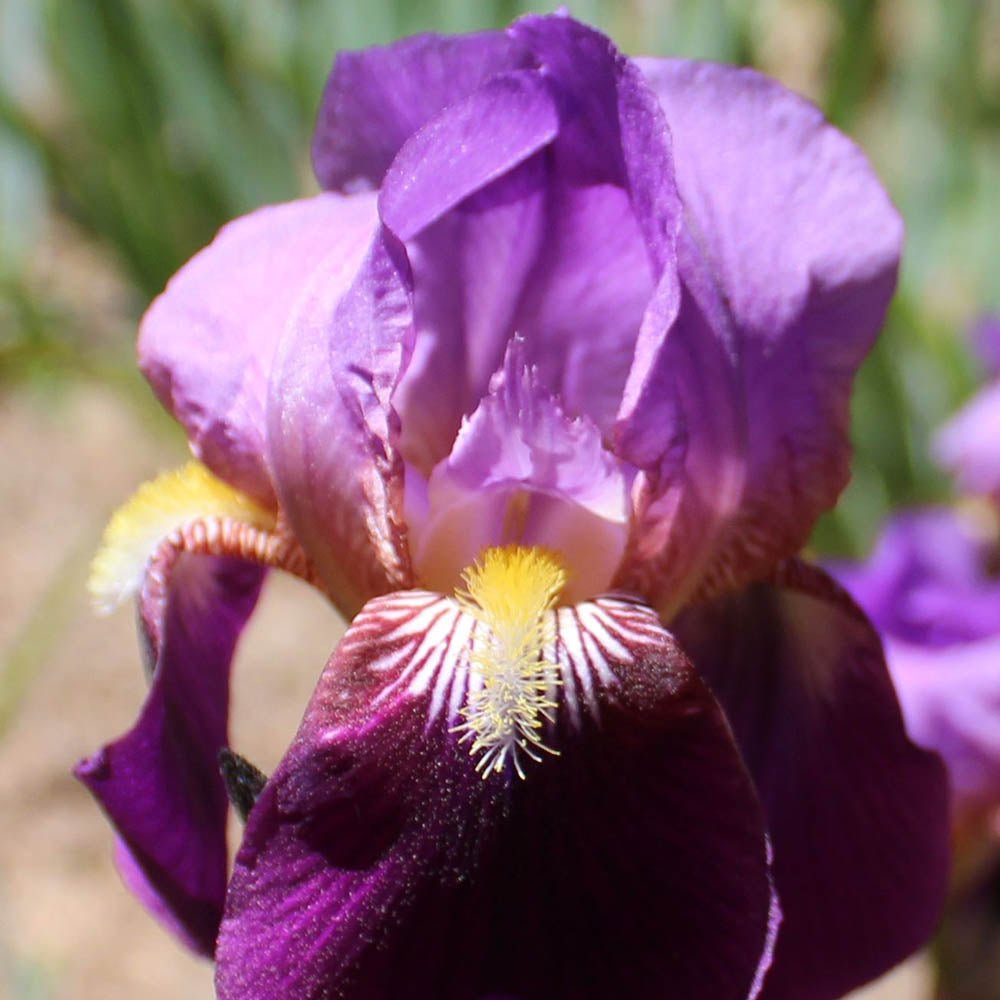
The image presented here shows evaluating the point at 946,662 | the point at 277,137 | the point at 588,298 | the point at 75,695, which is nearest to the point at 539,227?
the point at 588,298

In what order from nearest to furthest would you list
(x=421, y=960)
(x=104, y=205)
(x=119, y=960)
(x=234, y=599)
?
(x=421, y=960)
(x=234, y=599)
(x=104, y=205)
(x=119, y=960)

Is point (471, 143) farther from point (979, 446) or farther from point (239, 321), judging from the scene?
point (979, 446)

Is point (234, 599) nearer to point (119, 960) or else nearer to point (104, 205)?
point (104, 205)

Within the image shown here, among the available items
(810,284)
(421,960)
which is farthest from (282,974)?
(810,284)

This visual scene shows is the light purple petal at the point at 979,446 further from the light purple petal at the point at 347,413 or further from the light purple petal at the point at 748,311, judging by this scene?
the light purple petal at the point at 347,413

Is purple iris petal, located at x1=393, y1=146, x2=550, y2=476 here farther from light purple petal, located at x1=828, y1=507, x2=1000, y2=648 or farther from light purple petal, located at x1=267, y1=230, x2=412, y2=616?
light purple petal, located at x1=828, y1=507, x2=1000, y2=648

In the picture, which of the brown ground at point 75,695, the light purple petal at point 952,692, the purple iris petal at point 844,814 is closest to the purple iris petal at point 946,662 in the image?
the light purple petal at point 952,692

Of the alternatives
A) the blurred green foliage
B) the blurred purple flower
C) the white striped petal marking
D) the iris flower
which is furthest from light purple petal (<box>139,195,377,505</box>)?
the blurred purple flower
